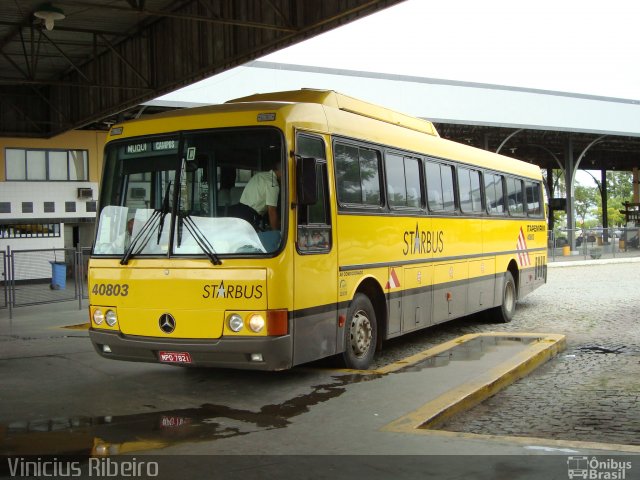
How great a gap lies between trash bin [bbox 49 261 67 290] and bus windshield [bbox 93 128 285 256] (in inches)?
397

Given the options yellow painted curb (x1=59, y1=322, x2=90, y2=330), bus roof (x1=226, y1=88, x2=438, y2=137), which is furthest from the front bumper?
yellow painted curb (x1=59, y1=322, x2=90, y2=330)

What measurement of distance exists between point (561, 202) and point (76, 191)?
17.8m

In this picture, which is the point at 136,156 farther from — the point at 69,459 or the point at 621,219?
the point at 621,219

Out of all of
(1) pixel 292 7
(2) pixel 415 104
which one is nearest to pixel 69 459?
(1) pixel 292 7

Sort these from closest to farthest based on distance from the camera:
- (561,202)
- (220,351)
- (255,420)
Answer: (255,420), (220,351), (561,202)

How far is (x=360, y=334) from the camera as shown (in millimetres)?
8789

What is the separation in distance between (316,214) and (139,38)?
39.8 feet

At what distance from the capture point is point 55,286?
1728 centimetres

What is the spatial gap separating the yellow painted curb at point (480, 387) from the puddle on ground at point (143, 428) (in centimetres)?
111

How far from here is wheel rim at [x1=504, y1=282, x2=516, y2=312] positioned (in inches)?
564

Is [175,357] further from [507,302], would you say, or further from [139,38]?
[139,38]

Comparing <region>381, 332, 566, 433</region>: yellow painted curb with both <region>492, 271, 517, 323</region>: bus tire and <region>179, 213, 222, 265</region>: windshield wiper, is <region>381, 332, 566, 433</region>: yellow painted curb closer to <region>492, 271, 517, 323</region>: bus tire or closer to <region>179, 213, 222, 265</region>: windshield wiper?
<region>179, 213, 222, 265</region>: windshield wiper

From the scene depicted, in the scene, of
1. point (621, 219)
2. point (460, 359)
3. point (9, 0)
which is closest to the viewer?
point (460, 359)

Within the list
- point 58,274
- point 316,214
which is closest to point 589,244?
point 58,274
